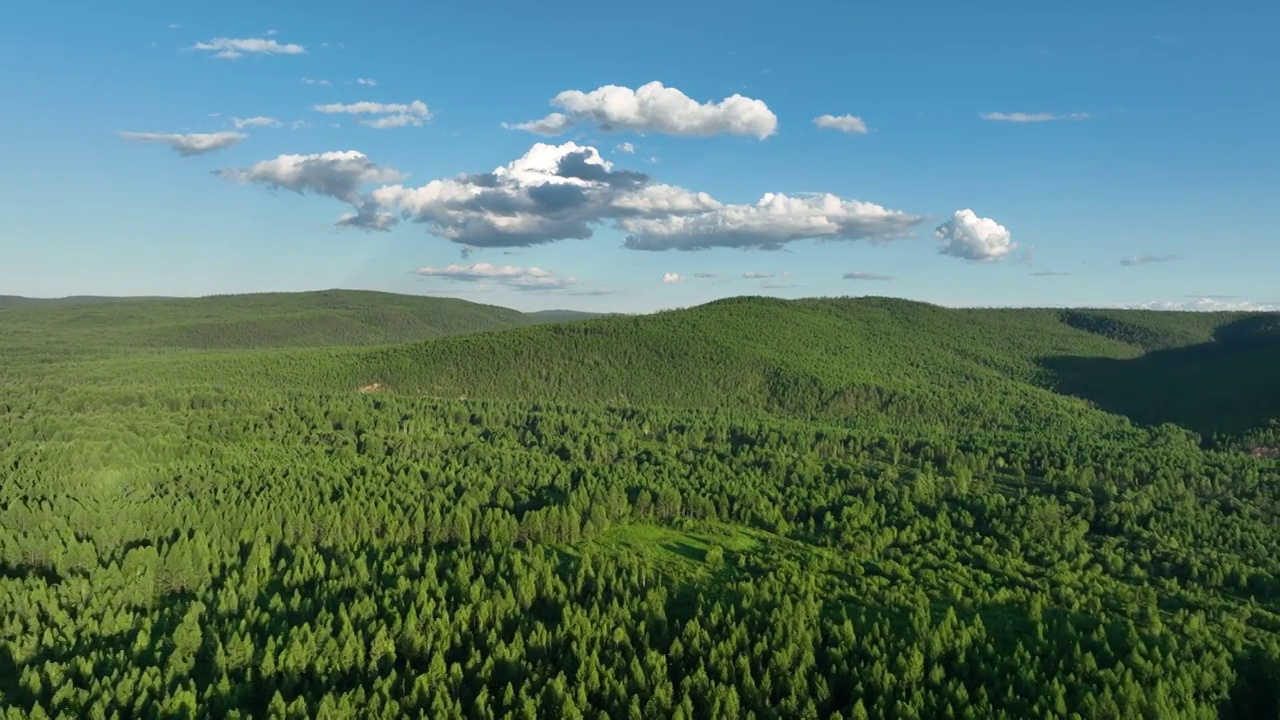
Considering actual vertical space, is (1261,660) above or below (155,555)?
below

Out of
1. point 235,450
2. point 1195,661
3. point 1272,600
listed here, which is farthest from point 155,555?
point 1272,600

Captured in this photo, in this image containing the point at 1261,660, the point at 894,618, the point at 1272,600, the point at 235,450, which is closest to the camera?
the point at 1261,660

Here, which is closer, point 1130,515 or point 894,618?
point 894,618

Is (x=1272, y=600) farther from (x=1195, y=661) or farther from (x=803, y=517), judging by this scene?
(x=803, y=517)

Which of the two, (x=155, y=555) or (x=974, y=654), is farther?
(x=155, y=555)

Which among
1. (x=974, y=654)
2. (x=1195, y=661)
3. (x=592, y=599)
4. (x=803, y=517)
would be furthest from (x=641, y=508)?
(x=1195, y=661)

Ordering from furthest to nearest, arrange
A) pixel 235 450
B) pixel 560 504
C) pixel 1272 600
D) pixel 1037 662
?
pixel 235 450 → pixel 560 504 → pixel 1272 600 → pixel 1037 662

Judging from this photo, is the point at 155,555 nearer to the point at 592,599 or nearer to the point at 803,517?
the point at 592,599

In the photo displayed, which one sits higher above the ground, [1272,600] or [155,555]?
[155,555]

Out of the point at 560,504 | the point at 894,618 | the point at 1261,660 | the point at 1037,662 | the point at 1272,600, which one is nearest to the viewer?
the point at 1037,662
